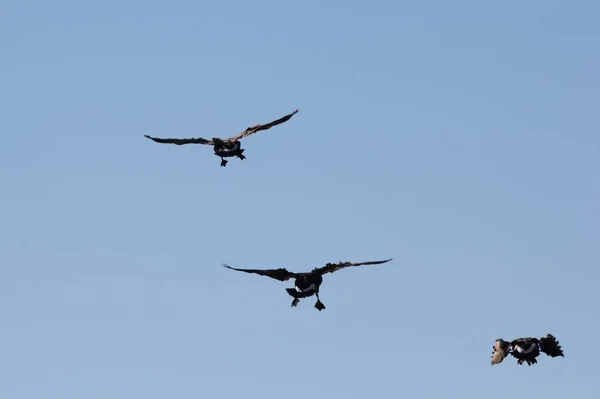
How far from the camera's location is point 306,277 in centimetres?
9600

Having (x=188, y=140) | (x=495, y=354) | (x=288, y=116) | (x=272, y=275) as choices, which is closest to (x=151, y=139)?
(x=188, y=140)

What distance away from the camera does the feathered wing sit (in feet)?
294

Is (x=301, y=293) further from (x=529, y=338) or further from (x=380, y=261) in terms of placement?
(x=529, y=338)

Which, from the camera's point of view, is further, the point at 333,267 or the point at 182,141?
the point at 182,141

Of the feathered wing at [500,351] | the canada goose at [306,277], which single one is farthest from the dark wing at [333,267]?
the feathered wing at [500,351]

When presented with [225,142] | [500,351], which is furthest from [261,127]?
[500,351]

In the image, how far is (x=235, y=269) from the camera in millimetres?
93188

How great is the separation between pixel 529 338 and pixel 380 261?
1128cm

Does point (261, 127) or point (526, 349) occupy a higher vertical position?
point (261, 127)

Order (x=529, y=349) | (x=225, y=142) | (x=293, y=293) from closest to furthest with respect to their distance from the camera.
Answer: (x=529, y=349) → (x=293, y=293) → (x=225, y=142)

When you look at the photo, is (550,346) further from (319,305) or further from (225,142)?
(225,142)

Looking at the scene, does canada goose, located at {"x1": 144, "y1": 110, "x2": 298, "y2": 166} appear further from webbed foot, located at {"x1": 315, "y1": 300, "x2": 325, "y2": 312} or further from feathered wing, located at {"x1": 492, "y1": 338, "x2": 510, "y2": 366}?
feathered wing, located at {"x1": 492, "y1": 338, "x2": 510, "y2": 366}

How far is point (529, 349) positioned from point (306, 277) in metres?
16.3

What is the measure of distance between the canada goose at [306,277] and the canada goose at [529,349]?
1098 cm
